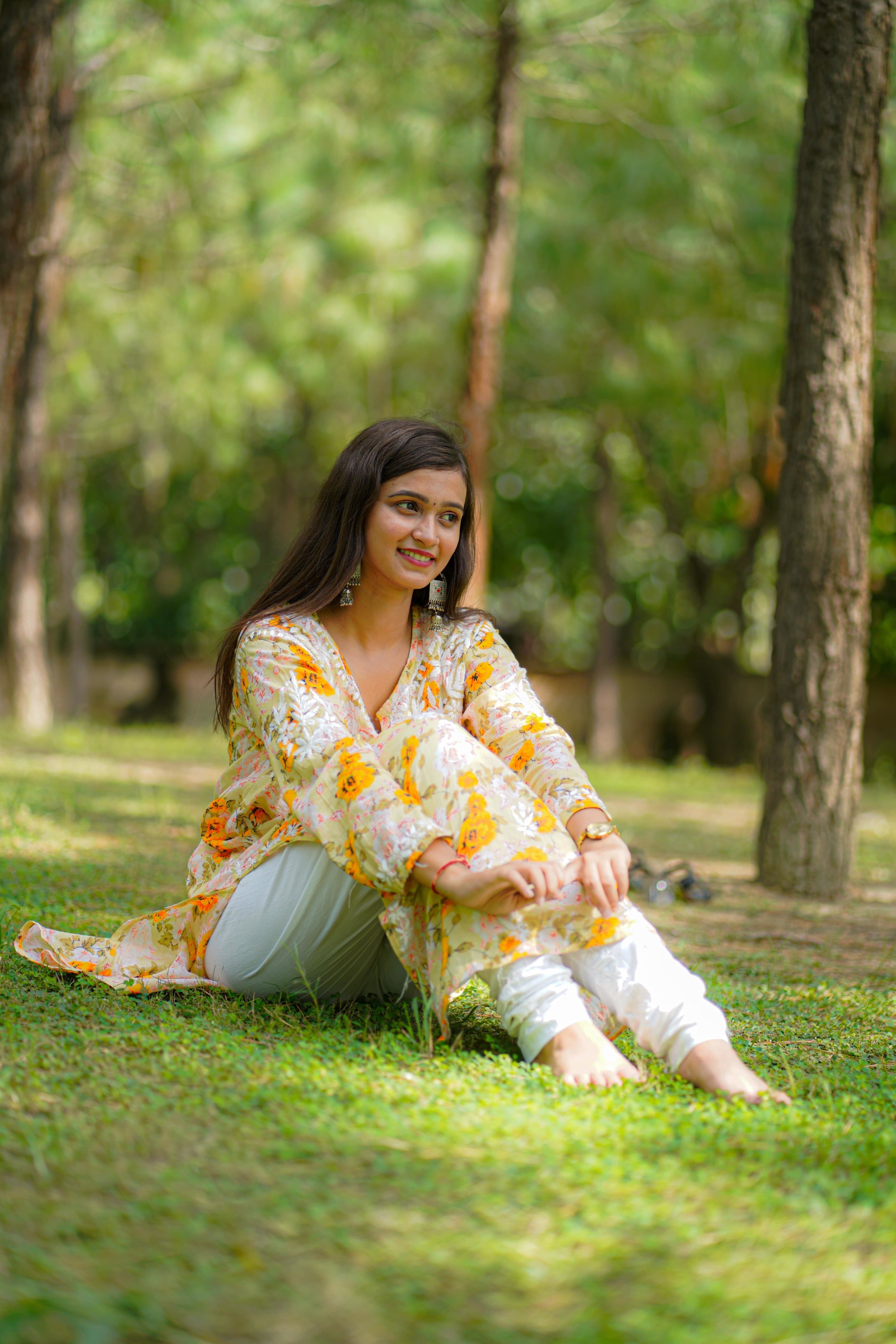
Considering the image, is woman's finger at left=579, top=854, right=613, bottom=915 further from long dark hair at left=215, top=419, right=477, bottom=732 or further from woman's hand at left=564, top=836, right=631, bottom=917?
long dark hair at left=215, top=419, right=477, bottom=732

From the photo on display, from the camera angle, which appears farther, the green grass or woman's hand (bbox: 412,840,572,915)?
woman's hand (bbox: 412,840,572,915)

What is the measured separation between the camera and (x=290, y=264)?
841 centimetres

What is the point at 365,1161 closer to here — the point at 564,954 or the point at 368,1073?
the point at 368,1073

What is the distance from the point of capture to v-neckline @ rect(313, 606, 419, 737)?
84.5 inches

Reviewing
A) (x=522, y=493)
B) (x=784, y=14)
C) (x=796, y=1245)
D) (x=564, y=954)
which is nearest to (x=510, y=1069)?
(x=564, y=954)

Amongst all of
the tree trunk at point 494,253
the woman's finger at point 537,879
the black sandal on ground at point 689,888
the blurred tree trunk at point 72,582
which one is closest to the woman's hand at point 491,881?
the woman's finger at point 537,879

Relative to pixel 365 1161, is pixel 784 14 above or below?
above

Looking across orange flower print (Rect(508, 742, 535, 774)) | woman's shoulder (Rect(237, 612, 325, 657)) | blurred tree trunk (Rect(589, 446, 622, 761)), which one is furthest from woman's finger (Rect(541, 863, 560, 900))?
blurred tree trunk (Rect(589, 446, 622, 761))

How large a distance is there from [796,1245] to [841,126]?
350 cm

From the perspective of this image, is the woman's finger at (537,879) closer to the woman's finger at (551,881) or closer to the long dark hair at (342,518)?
the woman's finger at (551,881)

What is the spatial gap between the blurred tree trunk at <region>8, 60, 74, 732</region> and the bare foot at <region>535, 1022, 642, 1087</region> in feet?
23.2

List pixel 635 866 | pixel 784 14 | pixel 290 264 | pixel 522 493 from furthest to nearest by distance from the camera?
pixel 522 493
pixel 290 264
pixel 784 14
pixel 635 866

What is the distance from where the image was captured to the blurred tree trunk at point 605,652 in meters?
10.6

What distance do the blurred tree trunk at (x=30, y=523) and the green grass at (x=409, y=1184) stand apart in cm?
661
